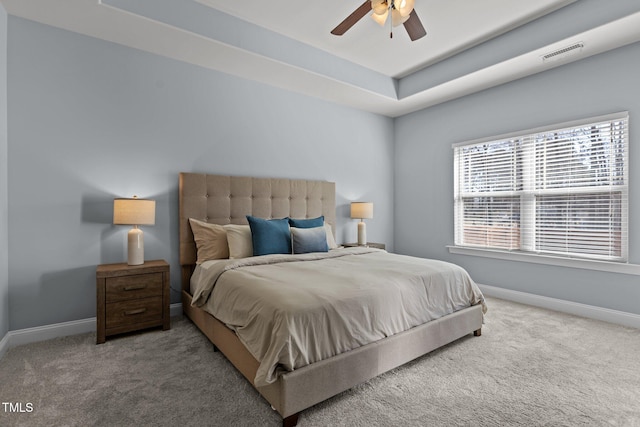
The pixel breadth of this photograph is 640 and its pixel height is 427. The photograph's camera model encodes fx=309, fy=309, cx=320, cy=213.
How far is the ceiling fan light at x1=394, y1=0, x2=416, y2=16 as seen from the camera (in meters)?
2.10

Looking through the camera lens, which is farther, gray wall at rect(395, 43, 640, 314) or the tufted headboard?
the tufted headboard

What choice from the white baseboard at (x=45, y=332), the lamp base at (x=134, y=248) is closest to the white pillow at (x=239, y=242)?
the lamp base at (x=134, y=248)

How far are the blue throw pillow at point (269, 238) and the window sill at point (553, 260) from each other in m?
2.61

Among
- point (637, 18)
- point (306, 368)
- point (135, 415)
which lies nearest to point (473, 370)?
point (306, 368)

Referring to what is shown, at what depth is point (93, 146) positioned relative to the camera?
9.46ft

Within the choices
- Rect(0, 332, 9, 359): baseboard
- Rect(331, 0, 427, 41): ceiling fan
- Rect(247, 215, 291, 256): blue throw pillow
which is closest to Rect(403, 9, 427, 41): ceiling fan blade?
Rect(331, 0, 427, 41): ceiling fan

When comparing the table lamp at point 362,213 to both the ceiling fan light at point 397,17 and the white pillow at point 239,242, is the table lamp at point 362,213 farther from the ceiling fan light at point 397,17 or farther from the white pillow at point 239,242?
the ceiling fan light at point 397,17

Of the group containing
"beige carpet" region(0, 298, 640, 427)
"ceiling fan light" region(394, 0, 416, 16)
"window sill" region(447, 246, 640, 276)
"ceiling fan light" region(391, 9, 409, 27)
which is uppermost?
"ceiling fan light" region(391, 9, 409, 27)

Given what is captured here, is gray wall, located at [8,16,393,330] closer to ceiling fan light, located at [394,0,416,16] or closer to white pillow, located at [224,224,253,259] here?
white pillow, located at [224,224,253,259]

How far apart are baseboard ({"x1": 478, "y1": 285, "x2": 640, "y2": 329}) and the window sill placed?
40cm

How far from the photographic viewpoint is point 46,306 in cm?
268

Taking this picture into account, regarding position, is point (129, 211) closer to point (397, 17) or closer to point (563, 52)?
point (397, 17)

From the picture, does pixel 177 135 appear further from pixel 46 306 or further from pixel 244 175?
pixel 46 306

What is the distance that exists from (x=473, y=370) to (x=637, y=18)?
10.3ft
